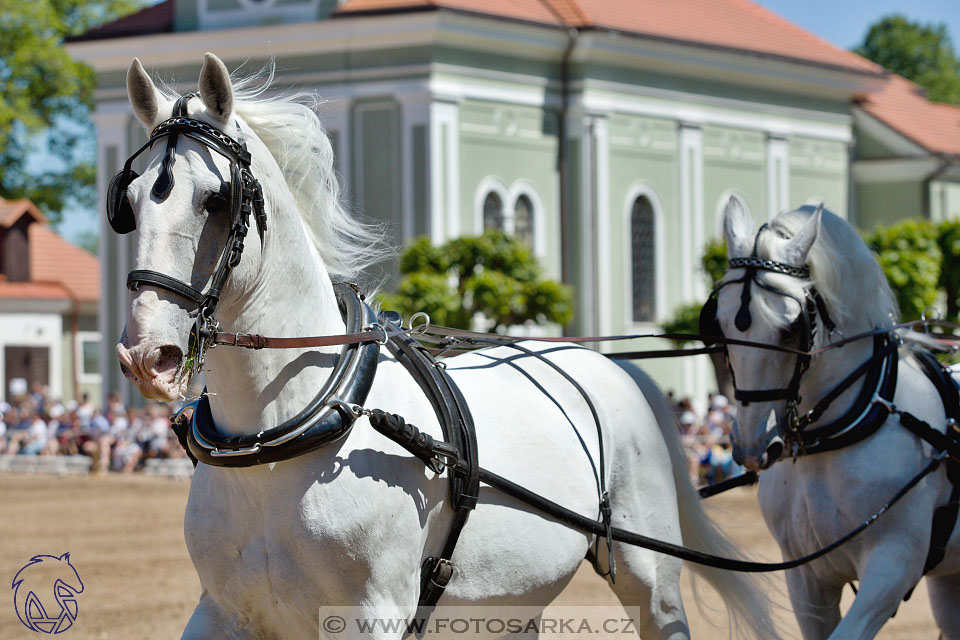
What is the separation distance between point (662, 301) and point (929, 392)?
24334 mm

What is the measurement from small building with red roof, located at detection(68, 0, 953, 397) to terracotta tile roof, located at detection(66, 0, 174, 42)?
0.07 m

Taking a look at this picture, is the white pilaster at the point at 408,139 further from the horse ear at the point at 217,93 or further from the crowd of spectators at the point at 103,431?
the horse ear at the point at 217,93

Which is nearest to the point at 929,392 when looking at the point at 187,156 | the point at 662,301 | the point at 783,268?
the point at 783,268

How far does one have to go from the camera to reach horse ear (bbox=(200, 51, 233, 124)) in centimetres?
365

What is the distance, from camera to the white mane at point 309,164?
13.0 feet

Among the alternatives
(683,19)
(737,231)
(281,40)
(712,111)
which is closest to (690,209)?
(712,111)

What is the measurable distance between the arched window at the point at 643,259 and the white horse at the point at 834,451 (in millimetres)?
24107

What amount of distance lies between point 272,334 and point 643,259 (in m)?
26.4

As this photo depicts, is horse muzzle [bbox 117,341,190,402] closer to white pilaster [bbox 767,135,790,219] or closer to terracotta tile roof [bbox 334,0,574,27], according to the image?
terracotta tile roof [bbox 334,0,574,27]

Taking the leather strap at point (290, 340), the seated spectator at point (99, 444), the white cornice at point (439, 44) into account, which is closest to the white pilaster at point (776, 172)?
the white cornice at point (439, 44)

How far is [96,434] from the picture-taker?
74.7 ft

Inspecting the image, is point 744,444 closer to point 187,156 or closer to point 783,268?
point 783,268

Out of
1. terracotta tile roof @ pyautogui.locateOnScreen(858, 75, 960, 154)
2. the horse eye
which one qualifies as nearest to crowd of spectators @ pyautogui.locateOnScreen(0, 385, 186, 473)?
the horse eye

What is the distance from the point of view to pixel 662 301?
2980cm
